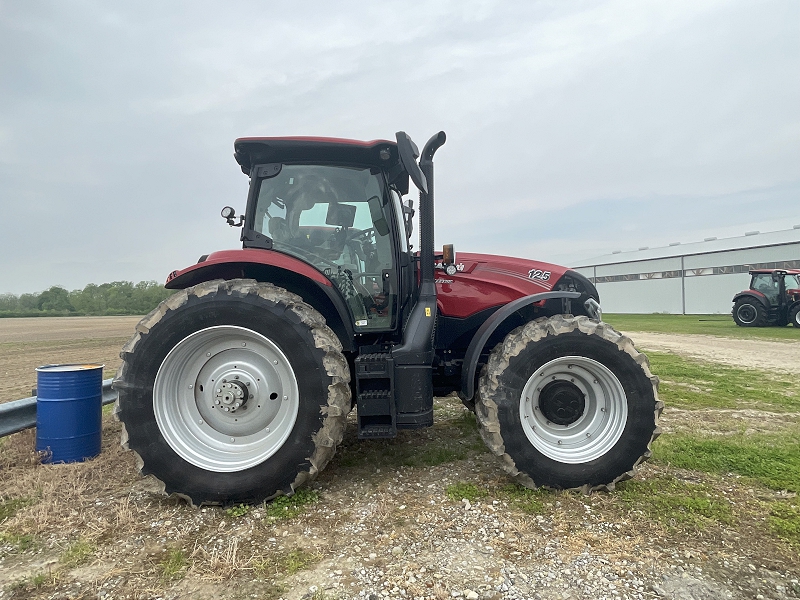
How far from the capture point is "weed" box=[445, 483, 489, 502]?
297 centimetres

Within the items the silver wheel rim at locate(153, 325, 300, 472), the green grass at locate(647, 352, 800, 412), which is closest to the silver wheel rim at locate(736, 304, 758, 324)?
the green grass at locate(647, 352, 800, 412)

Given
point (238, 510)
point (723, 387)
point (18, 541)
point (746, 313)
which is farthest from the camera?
point (746, 313)

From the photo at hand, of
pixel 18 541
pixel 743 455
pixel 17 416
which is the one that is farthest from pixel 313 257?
pixel 743 455

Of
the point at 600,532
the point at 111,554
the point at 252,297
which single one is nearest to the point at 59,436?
the point at 111,554

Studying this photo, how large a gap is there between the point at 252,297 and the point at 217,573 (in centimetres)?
150

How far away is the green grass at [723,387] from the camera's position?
5473 millimetres

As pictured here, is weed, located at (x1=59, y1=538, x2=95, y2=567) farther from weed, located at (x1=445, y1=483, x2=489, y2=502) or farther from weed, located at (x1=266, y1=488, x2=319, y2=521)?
weed, located at (x1=445, y1=483, x2=489, y2=502)

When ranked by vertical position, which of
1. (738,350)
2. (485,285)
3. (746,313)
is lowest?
(738,350)

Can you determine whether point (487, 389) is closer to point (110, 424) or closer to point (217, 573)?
point (217, 573)

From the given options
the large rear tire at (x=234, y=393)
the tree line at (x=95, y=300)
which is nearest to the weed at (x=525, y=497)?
the large rear tire at (x=234, y=393)

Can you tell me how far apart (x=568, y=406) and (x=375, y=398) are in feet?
4.19

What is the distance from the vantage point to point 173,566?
7.48 feet

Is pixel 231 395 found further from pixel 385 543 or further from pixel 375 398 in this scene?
pixel 385 543

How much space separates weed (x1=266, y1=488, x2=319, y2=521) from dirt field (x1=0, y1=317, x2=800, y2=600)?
2 cm
